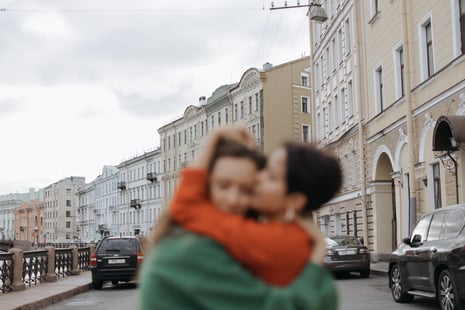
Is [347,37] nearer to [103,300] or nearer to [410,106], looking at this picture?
[410,106]

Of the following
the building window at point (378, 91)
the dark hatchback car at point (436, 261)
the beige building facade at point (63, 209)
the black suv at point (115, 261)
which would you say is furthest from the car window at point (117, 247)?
the beige building facade at point (63, 209)

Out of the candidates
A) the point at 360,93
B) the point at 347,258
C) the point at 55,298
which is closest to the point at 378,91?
the point at 360,93

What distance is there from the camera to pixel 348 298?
14141 mm

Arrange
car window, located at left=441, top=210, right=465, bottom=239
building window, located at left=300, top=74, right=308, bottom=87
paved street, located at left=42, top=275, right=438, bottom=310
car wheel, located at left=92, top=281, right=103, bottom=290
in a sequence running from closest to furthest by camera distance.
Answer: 1. car window, located at left=441, top=210, right=465, bottom=239
2. paved street, located at left=42, top=275, right=438, bottom=310
3. car wheel, located at left=92, top=281, right=103, bottom=290
4. building window, located at left=300, top=74, right=308, bottom=87

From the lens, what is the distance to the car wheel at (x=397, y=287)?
1284 centimetres

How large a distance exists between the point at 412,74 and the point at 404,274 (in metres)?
11.1

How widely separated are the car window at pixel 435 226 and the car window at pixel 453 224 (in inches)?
7.1

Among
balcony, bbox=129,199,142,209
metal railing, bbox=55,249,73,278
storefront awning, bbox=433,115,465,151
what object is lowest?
metal railing, bbox=55,249,73,278

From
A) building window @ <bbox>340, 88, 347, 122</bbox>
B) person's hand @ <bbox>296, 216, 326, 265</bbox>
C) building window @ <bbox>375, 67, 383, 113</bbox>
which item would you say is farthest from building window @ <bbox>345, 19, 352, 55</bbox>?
→ person's hand @ <bbox>296, 216, 326, 265</bbox>

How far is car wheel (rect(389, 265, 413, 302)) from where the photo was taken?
12836 millimetres

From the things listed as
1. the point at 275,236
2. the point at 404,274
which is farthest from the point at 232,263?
the point at 404,274

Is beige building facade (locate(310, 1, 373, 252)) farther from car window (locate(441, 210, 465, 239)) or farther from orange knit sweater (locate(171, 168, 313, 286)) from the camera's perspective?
orange knit sweater (locate(171, 168, 313, 286))

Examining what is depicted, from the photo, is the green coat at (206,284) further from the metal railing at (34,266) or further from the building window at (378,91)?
the building window at (378,91)

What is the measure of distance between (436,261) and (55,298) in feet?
30.1
